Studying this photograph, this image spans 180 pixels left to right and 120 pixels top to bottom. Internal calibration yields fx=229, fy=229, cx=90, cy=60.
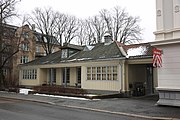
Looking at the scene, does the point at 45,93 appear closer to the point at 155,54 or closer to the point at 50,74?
the point at 50,74

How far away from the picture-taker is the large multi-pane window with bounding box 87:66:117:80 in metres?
22.1

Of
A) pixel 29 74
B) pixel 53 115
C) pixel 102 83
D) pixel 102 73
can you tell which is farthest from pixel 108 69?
pixel 29 74

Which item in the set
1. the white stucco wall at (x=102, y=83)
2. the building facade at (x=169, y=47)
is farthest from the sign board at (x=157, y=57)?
the white stucco wall at (x=102, y=83)

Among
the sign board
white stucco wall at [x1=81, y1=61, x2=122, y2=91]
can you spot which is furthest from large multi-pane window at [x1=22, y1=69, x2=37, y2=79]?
the sign board

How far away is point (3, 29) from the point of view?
28609mm

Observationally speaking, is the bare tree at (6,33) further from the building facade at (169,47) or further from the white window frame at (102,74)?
the building facade at (169,47)

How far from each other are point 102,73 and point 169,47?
982 cm

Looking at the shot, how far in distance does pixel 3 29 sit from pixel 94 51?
11.8m

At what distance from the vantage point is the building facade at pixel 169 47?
44.8 feet

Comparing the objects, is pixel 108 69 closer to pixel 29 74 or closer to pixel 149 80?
pixel 149 80

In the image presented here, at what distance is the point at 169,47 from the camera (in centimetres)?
1414

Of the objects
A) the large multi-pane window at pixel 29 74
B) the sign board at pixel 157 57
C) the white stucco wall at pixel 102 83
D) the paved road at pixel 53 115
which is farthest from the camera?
the large multi-pane window at pixel 29 74

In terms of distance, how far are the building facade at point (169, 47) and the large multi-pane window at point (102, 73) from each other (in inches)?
311

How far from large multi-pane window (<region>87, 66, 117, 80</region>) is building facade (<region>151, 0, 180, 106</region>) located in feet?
25.9
